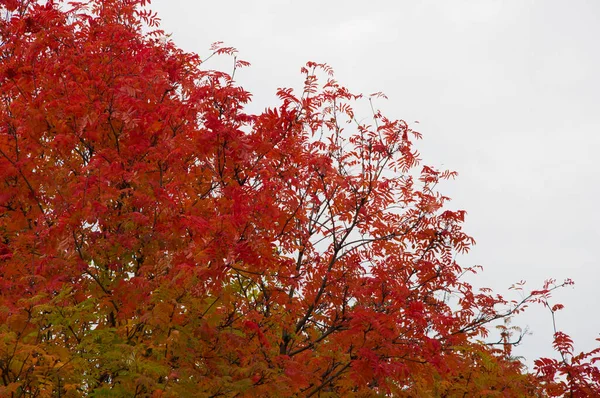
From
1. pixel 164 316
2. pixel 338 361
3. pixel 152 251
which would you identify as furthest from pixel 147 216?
pixel 338 361

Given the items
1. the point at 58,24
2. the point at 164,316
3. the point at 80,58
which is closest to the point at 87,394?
the point at 164,316

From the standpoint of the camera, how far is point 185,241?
966cm

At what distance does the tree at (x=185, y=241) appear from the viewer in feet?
28.1

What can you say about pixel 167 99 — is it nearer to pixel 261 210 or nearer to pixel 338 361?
pixel 261 210

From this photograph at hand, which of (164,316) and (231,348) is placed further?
(231,348)

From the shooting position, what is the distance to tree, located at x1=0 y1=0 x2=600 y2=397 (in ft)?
28.1

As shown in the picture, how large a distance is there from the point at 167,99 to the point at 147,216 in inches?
89.3

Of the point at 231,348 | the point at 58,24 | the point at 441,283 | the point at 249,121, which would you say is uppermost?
the point at 58,24

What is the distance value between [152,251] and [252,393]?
94.8 inches

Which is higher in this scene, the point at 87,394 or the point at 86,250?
the point at 86,250

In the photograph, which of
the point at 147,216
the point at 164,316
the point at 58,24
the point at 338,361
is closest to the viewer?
the point at 164,316

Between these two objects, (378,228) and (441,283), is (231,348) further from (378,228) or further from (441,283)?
(441,283)

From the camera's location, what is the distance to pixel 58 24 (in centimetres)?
1138

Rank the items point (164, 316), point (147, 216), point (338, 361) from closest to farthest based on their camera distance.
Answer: point (164, 316)
point (147, 216)
point (338, 361)
